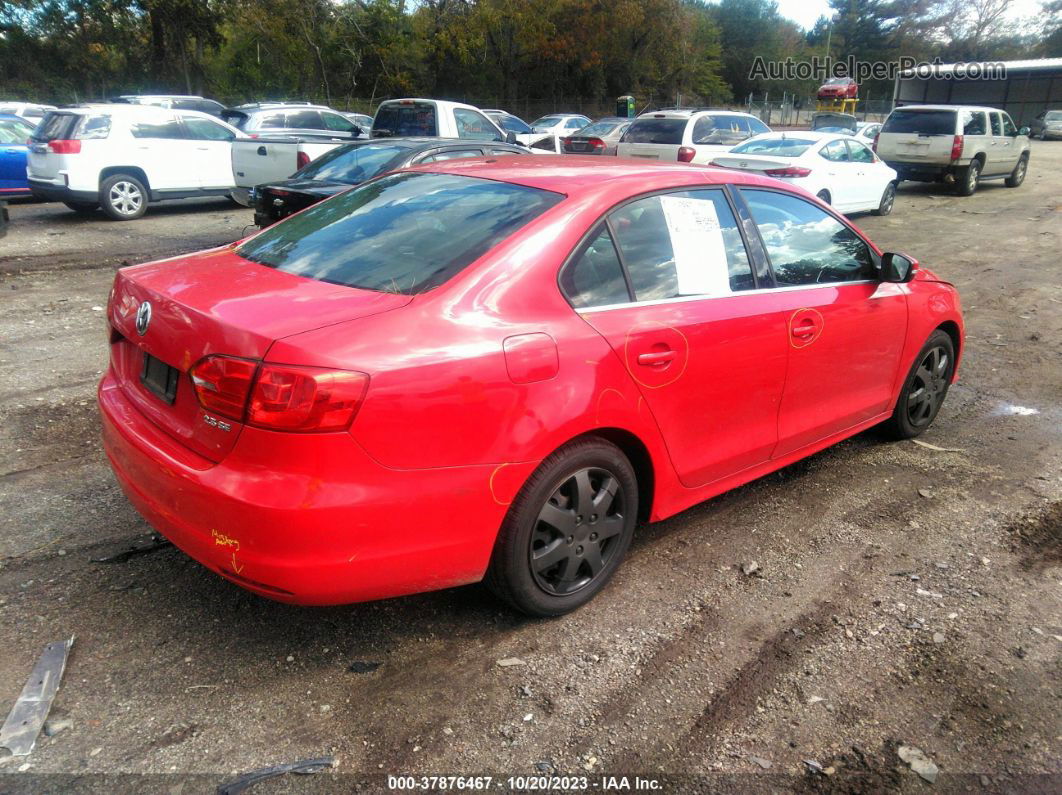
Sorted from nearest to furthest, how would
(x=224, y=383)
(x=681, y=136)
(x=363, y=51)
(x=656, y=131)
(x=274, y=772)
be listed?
(x=274, y=772), (x=224, y=383), (x=681, y=136), (x=656, y=131), (x=363, y=51)

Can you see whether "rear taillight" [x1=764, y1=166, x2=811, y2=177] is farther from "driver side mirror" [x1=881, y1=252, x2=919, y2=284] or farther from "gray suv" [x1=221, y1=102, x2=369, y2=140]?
"driver side mirror" [x1=881, y1=252, x2=919, y2=284]

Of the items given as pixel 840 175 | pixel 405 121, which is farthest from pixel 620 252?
pixel 405 121

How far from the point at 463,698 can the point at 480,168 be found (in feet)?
7.44

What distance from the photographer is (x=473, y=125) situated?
Answer: 14.5m

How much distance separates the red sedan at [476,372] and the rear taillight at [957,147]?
50.0 feet

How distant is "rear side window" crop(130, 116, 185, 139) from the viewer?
12.8m

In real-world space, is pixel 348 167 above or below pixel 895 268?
above

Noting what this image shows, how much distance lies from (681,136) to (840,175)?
8.90 feet

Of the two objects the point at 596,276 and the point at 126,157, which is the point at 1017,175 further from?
the point at 596,276

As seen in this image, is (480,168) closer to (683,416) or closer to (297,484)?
(683,416)

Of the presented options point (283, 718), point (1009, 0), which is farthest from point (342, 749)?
point (1009, 0)

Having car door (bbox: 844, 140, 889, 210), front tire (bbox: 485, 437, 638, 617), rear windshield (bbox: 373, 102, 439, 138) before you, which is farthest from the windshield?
front tire (bbox: 485, 437, 638, 617)

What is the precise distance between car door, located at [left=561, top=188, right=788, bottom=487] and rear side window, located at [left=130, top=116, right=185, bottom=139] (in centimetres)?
1174

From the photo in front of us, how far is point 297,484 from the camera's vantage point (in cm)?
250
